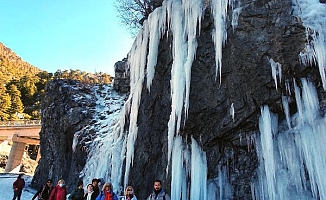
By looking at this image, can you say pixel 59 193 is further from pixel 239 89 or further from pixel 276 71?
pixel 276 71

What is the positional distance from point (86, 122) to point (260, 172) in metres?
8.38

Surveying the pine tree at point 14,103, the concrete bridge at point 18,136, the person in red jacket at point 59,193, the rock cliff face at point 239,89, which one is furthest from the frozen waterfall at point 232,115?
the pine tree at point 14,103

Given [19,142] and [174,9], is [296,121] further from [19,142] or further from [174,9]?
[19,142]

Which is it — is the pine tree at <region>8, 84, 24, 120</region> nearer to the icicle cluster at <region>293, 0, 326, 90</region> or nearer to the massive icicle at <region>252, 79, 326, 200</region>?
the massive icicle at <region>252, 79, 326, 200</region>

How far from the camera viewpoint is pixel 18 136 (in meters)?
30.8

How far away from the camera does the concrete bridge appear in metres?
30.0

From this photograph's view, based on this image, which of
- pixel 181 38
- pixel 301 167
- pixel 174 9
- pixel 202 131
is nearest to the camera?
pixel 301 167

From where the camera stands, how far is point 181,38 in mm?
8555

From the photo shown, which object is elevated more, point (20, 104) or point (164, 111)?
point (20, 104)

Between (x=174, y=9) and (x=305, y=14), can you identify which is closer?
(x=305, y=14)

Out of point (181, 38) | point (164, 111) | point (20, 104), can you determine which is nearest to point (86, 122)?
point (164, 111)

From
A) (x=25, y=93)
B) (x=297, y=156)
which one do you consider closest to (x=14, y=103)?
(x=25, y=93)

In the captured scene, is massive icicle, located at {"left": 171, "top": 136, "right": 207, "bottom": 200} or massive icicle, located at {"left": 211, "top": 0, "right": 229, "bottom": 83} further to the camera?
massive icicle, located at {"left": 211, "top": 0, "right": 229, "bottom": 83}

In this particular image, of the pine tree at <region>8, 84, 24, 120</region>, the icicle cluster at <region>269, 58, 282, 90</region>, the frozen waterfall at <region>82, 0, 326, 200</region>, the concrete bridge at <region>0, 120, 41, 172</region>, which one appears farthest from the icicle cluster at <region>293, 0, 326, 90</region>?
the pine tree at <region>8, 84, 24, 120</region>
